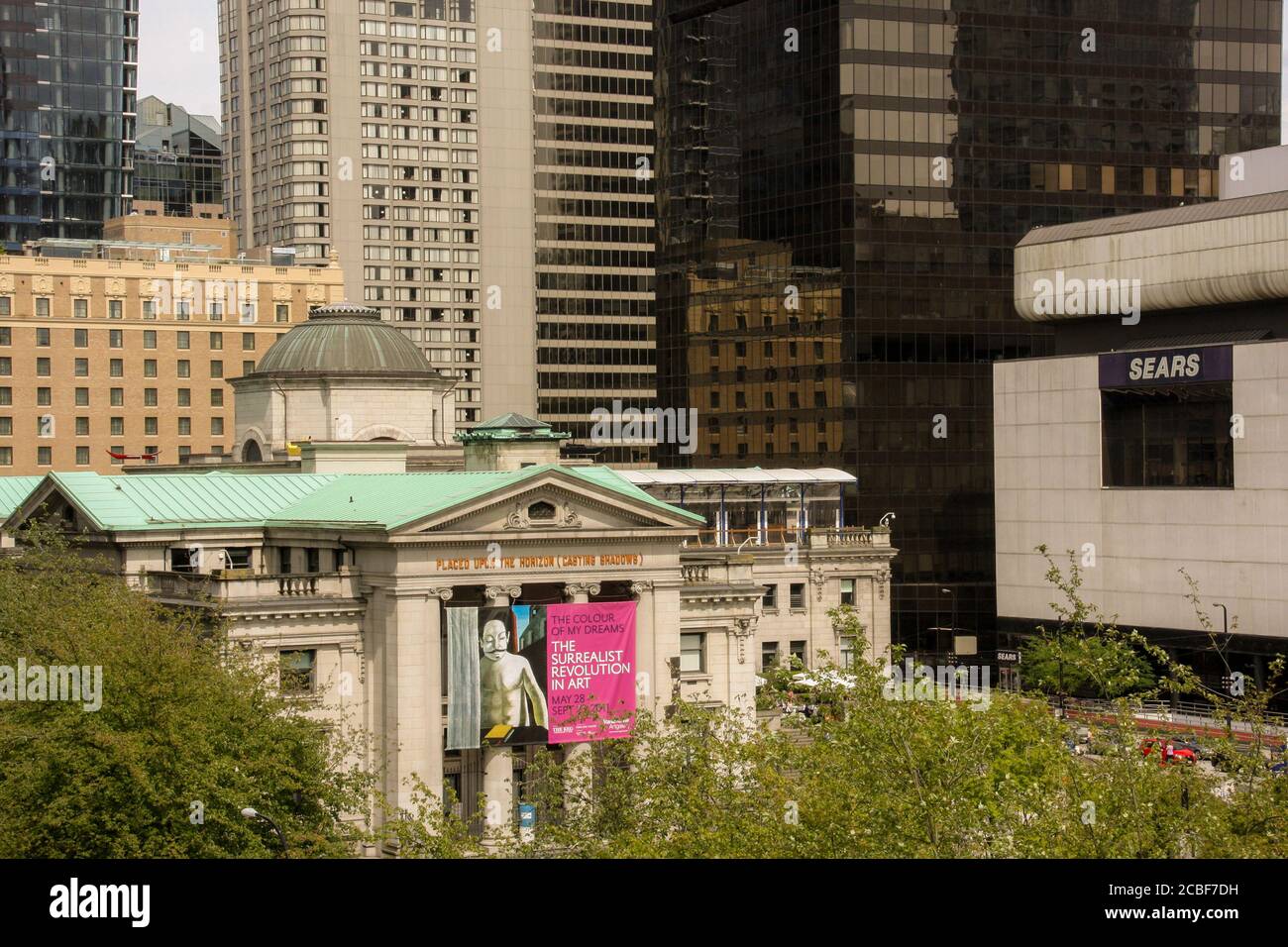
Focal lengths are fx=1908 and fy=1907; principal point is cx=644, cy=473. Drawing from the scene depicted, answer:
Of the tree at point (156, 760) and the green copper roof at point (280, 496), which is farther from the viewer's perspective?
the green copper roof at point (280, 496)

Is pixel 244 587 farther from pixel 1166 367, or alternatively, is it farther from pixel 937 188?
pixel 937 188

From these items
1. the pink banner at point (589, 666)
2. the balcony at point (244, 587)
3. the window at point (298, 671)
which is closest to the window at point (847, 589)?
the pink banner at point (589, 666)

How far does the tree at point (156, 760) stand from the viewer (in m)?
50.7

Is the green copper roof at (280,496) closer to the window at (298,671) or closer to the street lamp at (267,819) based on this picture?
the window at (298,671)

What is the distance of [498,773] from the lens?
76875mm

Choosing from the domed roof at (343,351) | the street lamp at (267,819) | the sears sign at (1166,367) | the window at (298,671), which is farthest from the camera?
the sears sign at (1166,367)

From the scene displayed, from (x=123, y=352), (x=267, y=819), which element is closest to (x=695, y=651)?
(x=267, y=819)

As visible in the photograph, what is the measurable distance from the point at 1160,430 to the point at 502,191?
98656mm

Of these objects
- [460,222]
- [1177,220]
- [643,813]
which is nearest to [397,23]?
[460,222]

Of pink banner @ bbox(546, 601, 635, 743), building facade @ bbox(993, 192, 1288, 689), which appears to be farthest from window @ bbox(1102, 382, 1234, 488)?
pink banner @ bbox(546, 601, 635, 743)

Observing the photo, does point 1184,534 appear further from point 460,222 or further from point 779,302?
point 460,222

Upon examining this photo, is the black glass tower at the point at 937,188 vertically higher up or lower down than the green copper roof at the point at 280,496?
higher up

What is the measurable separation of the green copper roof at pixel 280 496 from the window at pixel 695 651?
639cm
